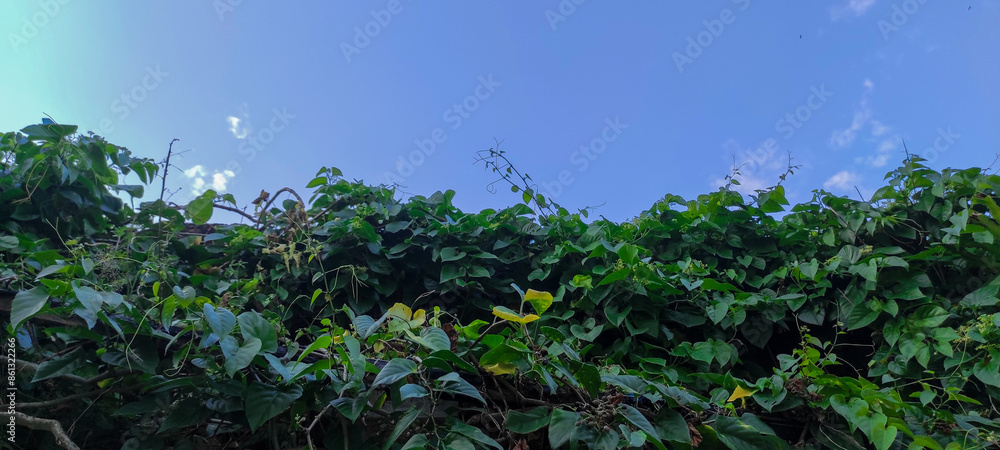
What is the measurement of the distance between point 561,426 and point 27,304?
1025 mm

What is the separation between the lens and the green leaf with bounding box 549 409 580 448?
1022mm

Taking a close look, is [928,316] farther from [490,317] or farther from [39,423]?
[39,423]

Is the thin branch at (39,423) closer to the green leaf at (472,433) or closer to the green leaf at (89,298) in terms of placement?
the green leaf at (89,298)

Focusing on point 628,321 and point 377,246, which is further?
A: point 377,246

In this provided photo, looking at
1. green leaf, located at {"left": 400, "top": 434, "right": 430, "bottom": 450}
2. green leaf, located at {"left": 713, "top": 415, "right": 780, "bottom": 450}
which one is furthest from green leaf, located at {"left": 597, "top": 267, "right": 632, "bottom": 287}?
green leaf, located at {"left": 400, "top": 434, "right": 430, "bottom": 450}

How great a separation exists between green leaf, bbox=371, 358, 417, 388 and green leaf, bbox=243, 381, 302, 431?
8.2 inches

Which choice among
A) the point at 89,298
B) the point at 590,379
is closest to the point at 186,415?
the point at 89,298

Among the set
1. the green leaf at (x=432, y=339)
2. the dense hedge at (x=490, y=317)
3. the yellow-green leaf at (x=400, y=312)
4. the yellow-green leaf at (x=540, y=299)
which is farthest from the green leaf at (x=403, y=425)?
the yellow-green leaf at (x=540, y=299)

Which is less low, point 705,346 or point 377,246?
point 377,246

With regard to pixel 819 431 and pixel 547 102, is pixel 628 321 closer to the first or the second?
pixel 819 431

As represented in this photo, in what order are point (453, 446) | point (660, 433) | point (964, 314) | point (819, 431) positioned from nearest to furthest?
point (453, 446) → point (660, 433) → point (819, 431) → point (964, 314)

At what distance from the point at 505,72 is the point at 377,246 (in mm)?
1378

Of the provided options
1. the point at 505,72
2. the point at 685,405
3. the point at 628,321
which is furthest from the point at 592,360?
the point at 505,72

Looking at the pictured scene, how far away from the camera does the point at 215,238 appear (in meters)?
2.10
